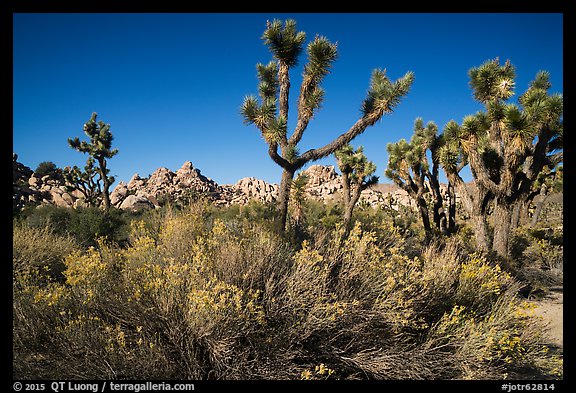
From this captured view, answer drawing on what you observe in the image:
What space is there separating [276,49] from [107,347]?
7.36 meters

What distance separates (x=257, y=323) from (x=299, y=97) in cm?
649

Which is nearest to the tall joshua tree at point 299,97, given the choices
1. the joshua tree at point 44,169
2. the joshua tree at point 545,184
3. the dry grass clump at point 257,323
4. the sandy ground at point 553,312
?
the dry grass clump at point 257,323

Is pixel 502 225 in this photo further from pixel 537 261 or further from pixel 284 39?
pixel 284 39

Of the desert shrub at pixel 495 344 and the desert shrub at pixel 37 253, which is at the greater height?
the desert shrub at pixel 37 253

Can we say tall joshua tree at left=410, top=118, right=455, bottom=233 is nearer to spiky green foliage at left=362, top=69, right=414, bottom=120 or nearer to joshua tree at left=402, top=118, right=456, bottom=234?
joshua tree at left=402, top=118, right=456, bottom=234

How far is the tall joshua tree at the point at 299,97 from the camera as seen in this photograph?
7.92m

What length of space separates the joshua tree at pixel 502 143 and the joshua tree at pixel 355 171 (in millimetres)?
8275

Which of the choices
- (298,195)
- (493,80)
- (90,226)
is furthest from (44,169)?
(493,80)

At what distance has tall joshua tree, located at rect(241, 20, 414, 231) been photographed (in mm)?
7918

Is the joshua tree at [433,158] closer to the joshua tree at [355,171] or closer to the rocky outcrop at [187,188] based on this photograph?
the joshua tree at [355,171]

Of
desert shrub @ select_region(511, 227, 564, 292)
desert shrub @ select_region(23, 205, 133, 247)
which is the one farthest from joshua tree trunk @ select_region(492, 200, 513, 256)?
desert shrub @ select_region(23, 205, 133, 247)

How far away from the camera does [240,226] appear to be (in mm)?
7191

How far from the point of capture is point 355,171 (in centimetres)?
2070

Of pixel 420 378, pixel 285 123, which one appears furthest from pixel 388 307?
pixel 285 123
